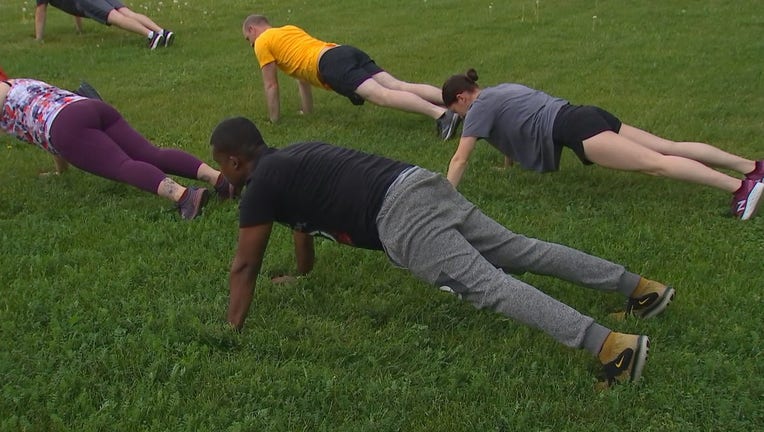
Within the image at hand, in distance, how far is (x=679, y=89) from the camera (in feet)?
28.0

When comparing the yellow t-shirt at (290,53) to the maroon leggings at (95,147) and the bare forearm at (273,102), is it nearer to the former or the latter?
the bare forearm at (273,102)

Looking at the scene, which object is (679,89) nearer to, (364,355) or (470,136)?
(470,136)

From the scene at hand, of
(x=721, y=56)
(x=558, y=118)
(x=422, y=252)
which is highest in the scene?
(x=721, y=56)

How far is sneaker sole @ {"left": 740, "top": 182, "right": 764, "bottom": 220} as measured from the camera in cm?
537

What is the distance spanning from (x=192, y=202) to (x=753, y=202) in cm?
383

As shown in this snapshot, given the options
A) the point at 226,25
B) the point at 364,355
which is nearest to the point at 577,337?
the point at 364,355

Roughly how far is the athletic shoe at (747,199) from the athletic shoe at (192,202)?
3.67 meters

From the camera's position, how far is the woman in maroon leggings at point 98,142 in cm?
571

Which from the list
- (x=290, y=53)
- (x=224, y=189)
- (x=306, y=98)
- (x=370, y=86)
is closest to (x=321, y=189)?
(x=224, y=189)

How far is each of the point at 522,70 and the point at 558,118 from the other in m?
3.99

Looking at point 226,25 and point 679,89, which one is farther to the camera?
point 226,25

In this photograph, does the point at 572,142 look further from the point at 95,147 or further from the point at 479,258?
the point at 95,147

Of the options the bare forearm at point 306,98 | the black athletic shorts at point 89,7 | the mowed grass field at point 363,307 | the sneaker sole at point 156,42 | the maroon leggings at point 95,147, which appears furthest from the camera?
the black athletic shorts at point 89,7

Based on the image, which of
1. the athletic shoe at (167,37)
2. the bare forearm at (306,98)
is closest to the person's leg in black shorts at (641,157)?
the bare forearm at (306,98)
